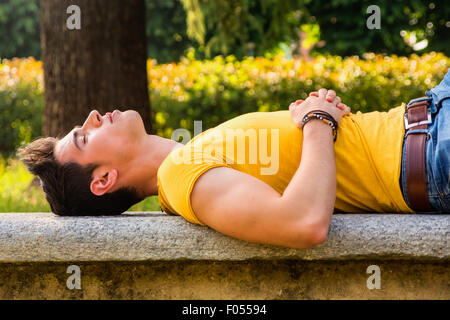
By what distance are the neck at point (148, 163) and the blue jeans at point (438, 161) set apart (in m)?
1.11

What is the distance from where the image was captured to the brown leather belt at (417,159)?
2459mm

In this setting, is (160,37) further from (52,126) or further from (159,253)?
(159,253)

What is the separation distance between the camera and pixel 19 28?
63.3 ft

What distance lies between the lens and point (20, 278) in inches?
101

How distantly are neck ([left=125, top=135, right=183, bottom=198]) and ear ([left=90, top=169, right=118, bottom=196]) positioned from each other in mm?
78

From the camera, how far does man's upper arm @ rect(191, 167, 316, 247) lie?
2.11 meters

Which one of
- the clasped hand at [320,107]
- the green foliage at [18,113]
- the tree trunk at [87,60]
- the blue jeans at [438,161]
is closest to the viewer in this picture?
the blue jeans at [438,161]

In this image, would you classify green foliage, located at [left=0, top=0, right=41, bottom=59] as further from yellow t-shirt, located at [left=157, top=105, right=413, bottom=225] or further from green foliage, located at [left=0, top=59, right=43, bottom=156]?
yellow t-shirt, located at [left=157, top=105, right=413, bottom=225]

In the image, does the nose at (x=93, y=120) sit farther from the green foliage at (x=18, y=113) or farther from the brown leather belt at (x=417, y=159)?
the green foliage at (x=18, y=113)

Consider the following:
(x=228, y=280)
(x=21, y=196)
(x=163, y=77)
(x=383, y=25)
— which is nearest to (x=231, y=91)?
(x=163, y=77)

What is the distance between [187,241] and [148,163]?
1.83 feet

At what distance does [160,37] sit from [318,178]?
17.4 meters

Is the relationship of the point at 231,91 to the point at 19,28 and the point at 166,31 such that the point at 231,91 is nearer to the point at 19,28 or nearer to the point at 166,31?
the point at 166,31

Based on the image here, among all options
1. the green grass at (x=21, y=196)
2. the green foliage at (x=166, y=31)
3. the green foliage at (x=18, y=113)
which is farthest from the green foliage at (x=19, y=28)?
the green grass at (x=21, y=196)
